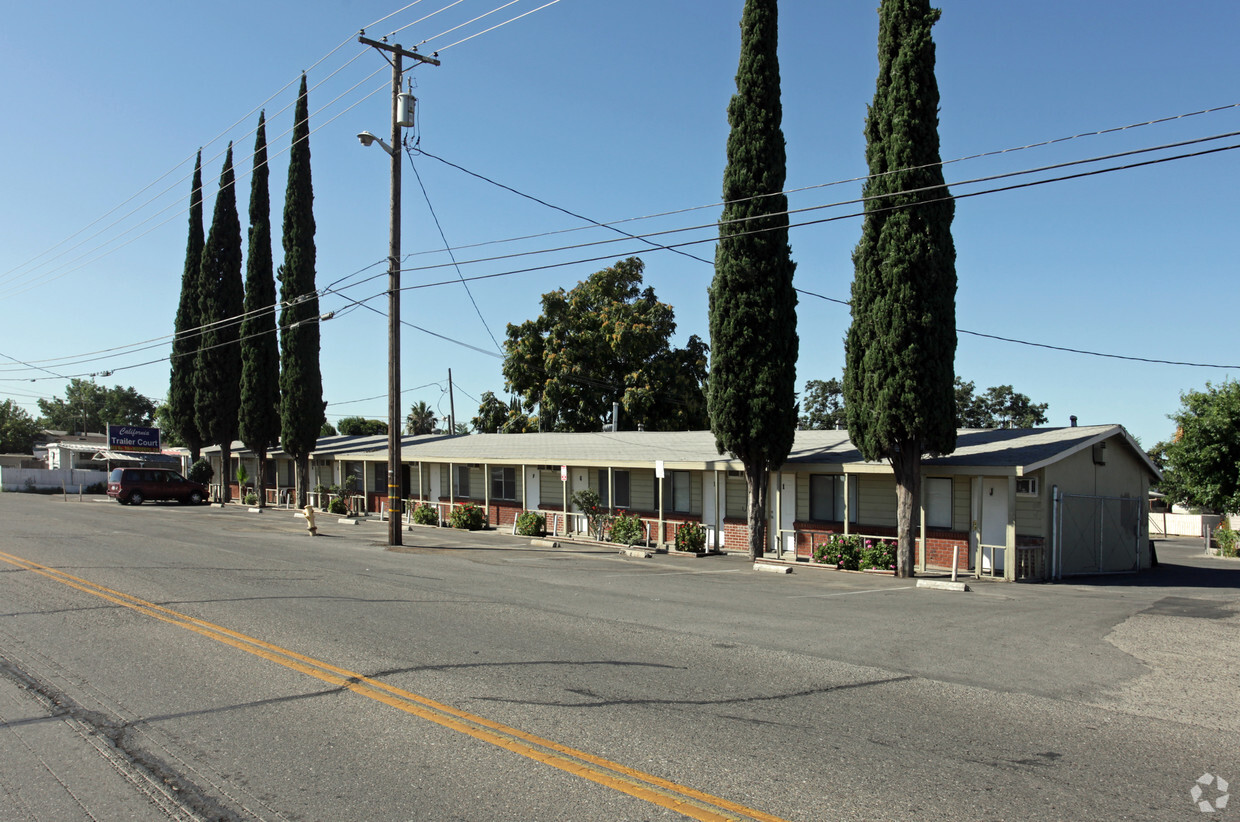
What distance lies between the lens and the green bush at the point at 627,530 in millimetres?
25141

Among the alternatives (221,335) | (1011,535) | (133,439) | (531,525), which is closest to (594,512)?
(531,525)

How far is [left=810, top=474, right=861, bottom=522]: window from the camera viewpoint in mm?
22688

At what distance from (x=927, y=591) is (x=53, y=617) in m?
14.4

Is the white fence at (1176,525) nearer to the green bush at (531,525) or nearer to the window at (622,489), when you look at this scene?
the window at (622,489)

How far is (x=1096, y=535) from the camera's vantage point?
22.7 meters

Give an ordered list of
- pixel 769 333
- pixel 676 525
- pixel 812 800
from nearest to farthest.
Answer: pixel 812 800 < pixel 769 333 < pixel 676 525

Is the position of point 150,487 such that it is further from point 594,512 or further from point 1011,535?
point 1011,535

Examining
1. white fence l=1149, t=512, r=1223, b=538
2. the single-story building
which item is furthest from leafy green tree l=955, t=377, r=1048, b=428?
the single-story building

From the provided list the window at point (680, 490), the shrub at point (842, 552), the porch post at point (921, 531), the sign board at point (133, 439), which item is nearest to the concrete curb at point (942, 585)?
the porch post at point (921, 531)

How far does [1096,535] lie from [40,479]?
225 feet

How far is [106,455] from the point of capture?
183 ft

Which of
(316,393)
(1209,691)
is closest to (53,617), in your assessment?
(1209,691)

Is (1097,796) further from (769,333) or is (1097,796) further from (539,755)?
(769,333)

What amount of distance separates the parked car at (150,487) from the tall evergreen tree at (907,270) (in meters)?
37.3
